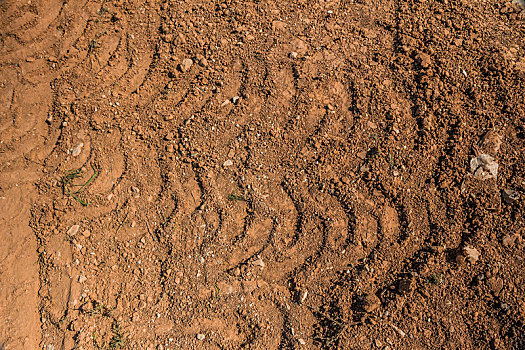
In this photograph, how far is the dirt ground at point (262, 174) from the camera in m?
2.38

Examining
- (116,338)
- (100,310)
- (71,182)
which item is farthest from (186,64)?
(116,338)

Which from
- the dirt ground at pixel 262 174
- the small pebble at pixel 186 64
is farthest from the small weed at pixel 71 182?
the small pebble at pixel 186 64

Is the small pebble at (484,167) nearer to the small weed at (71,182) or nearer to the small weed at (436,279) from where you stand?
the small weed at (436,279)

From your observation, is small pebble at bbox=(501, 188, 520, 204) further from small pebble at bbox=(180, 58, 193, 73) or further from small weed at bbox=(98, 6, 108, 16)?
small weed at bbox=(98, 6, 108, 16)

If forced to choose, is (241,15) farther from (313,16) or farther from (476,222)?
(476,222)

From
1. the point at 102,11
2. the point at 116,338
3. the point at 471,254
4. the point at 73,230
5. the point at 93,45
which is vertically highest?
the point at 102,11

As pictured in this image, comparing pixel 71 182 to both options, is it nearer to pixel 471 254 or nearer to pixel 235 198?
pixel 235 198

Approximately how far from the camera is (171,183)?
2721 mm

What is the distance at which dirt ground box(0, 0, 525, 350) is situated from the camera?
2385 mm

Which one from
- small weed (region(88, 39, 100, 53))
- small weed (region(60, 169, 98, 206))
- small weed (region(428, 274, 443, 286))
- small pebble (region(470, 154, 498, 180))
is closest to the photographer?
small weed (region(428, 274, 443, 286))

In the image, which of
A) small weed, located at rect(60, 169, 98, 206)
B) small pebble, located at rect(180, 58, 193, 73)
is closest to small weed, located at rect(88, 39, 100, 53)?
small pebble, located at rect(180, 58, 193, 73)

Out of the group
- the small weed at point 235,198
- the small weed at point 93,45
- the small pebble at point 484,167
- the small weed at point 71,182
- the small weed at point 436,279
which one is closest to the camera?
the small weed at point 436,279

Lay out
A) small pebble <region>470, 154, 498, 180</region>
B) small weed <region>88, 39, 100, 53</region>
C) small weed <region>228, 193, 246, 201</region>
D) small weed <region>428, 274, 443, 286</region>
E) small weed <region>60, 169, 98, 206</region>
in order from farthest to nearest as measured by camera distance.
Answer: small weed <region>88, 39, 100, 53</region> → small weed <region>60, 169, 98, 206</region> → small weed <region>228, 193, 246, 201</region> → small pebble <region>470, 154, 498, 180</region> → small weed <region>428, 274, 443, 286</region>

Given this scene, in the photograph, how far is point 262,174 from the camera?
8.77 feet
